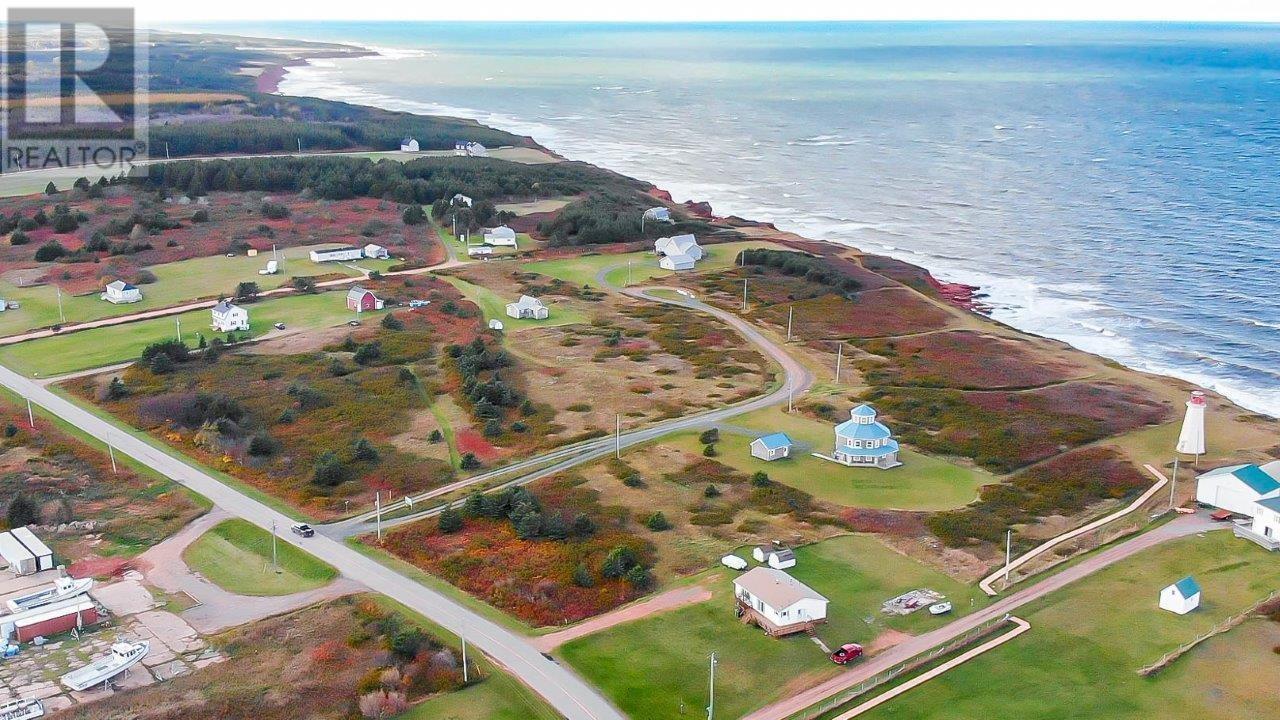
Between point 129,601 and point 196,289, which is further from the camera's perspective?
point 196,289

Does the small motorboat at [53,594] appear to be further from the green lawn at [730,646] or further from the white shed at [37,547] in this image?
the green lawn at [730,646]

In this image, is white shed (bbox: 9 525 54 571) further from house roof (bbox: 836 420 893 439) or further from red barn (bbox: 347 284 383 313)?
red barn (bbox: 347 284 383 313)

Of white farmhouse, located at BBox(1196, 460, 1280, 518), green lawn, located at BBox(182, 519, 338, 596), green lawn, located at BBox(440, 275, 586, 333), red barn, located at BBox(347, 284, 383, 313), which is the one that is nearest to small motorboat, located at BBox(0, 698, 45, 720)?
green lawn, located at BBox(182, 519, 338, 596)

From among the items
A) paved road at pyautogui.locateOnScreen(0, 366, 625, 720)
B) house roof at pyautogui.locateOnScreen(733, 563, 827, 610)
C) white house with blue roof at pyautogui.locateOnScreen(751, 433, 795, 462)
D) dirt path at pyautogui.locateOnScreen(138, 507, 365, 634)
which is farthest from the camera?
white house with blue roof at pyautogui.locateOnScreen(751, 433, 795, 462)

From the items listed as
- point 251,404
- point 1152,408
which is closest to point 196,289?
point 251,404

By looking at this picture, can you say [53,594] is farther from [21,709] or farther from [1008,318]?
[1008,318]

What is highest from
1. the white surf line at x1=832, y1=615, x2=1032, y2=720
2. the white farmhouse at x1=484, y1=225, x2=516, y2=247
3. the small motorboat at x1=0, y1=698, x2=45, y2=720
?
the white farmhouse at x1=484, y1=225, x2=516, y2=247

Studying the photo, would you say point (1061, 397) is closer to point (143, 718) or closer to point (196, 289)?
point (143, 718)
